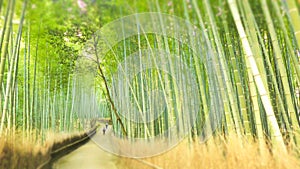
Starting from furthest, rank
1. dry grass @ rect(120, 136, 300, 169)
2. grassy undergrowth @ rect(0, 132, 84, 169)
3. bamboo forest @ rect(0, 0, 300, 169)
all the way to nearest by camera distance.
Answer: grassy undergrowth @ rect(0, 132, 84, 169), bamboo forest @ rect(0, 0, 300, 169), dry grass @ rect(120, 136, 300, 169)

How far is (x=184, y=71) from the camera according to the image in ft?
11.9

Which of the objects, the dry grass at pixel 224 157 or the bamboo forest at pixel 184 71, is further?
the bamboo forest at pixel 184 71

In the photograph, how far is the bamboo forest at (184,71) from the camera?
192 centimetres

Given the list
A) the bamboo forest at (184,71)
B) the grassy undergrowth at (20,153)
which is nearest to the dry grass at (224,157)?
the bamboo forest at (184,71)

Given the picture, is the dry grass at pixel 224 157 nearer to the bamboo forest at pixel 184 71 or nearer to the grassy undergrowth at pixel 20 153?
the bamboo forest at pixel 184 71

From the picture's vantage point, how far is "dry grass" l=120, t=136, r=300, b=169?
5.57 ft

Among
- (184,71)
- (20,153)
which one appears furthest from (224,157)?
(20,153)

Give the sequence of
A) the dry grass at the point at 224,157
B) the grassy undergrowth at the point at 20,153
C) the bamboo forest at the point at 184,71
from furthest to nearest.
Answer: the grassy undergrowth at the point at 20,153 → the bamboo forest at the point at 184,71 → the dry grass at the point at 224,157

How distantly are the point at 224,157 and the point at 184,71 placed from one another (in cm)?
157

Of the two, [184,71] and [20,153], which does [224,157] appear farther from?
[20,153]

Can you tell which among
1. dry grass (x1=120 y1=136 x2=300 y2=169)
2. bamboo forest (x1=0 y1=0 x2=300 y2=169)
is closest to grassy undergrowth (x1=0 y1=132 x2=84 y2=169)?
bamboo forest (x1=0 y1=0 x2=300 y2=169)

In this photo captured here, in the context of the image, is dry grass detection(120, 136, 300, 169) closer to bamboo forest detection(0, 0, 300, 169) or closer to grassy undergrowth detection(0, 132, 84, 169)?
bamboo forest detection(0, 0, 300, 169)

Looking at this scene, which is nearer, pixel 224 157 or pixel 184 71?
pixel 224 157

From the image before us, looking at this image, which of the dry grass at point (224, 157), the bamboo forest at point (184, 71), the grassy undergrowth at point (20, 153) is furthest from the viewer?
the grassy undergrowth at point (20, 153)
